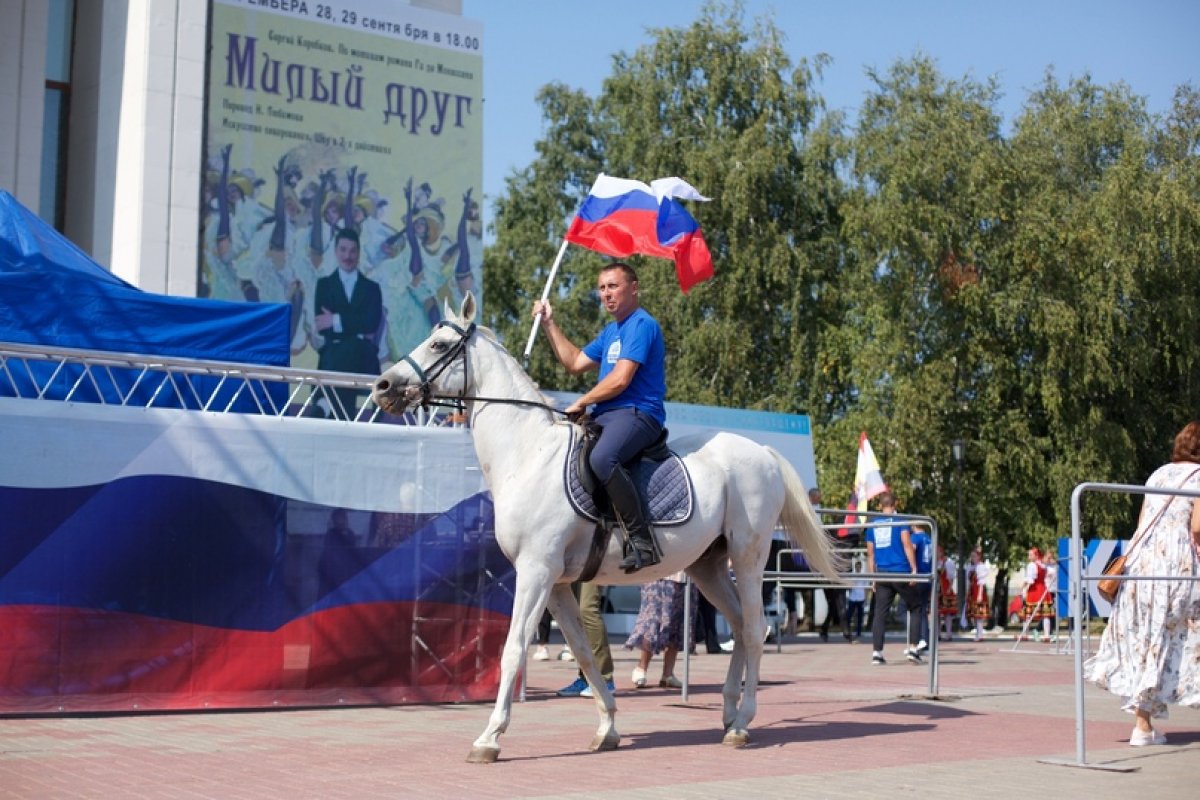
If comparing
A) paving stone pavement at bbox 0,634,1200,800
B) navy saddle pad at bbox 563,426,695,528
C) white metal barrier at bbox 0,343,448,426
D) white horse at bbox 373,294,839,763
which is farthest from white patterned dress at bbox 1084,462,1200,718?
white metal barrier at bbox 0,343,448,426

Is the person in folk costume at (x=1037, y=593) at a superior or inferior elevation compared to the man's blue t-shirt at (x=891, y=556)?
inferior

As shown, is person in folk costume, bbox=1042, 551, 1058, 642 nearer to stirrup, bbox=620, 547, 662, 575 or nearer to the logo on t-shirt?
the logo on t-shirt

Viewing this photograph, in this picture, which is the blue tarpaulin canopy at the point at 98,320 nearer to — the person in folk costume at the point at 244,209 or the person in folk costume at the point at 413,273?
the person in folk costume at the point at 244,209

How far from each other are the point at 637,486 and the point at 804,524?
178 centimetres

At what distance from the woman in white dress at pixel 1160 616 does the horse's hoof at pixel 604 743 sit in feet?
11.3

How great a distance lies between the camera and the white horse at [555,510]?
865cm

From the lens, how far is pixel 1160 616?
9492mm

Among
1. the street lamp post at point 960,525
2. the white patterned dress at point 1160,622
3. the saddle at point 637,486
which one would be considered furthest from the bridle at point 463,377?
the street lamp post at point 960,525

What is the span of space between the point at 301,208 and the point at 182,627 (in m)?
18.6

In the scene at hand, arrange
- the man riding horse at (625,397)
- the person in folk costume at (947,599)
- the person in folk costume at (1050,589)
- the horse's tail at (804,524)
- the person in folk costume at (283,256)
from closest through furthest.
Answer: the man riding horse at (625,397) → the horse's tail at (804,524) → the person in folk costume at (1050,589) → the person in folk costume at (283,256) → the person in folk costume at (947,599)

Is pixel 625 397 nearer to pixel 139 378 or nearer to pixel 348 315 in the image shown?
pixel 139 378

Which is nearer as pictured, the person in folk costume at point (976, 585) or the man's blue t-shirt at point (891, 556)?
the man's blue t-shirt at point (891, 556)

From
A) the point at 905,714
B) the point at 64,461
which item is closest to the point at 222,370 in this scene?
the point at 64,461

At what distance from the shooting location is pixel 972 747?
30.3ft
